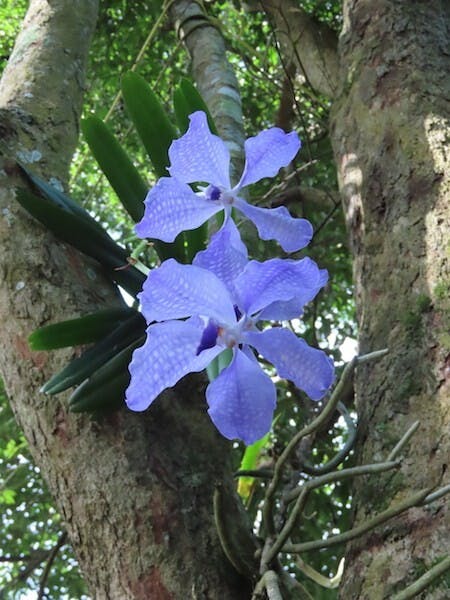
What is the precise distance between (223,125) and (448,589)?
1071mm

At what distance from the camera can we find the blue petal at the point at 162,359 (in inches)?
22.1

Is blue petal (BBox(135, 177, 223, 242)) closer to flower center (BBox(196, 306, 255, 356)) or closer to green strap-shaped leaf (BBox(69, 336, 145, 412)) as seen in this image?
flower center (BBox(196, 306, 255, 356))

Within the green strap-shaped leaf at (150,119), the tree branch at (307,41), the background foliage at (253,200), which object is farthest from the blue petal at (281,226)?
the tree branch at (307,41)

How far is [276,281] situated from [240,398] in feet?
0.37

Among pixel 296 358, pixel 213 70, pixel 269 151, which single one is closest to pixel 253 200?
pixel 213 70

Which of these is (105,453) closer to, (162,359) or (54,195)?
(162,359)

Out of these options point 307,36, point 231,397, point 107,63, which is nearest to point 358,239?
point 231,397

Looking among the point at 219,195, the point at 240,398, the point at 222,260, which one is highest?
the point at 219,195

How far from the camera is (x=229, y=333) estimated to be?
60 cm

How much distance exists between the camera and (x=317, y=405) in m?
1.89

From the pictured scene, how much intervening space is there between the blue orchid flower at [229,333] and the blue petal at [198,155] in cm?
10

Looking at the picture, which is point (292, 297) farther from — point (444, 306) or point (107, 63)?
point (107, 63)

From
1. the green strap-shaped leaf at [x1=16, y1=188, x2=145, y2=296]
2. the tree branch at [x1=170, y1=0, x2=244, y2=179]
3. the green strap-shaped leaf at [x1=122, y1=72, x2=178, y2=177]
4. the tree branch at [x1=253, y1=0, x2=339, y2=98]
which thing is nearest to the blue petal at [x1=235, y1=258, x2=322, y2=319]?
the green strap-shaped leaf at [x1=16, y1=188, x2=145, y2=296]

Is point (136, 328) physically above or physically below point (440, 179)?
below
